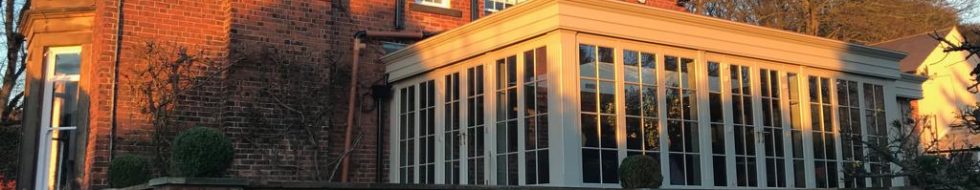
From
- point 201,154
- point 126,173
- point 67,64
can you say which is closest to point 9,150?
point 67,64

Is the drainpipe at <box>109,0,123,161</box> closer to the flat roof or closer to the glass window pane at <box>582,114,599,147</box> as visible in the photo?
the flat roof

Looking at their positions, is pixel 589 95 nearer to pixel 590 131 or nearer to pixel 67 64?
pixel 590 131

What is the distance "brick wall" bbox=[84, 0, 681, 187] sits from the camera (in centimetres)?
1002

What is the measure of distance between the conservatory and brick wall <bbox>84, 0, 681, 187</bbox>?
0.86m

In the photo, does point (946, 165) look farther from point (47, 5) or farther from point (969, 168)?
point (47, 5)

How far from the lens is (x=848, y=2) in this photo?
A: 22469 mm

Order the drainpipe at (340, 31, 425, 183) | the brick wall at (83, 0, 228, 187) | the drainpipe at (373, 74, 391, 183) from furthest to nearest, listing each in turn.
A: the drainpipe at (373, 74, 391, 183)
the drainpipe at (340, 31, 425, 183)
the brick wall at (83, 0, 228, 187)

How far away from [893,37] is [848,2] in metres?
3.87

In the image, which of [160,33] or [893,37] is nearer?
[160,33]

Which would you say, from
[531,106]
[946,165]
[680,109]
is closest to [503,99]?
[531,106]

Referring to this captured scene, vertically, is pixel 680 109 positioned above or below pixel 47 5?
below

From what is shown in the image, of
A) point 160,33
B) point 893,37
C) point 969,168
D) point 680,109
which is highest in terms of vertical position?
point 893,37

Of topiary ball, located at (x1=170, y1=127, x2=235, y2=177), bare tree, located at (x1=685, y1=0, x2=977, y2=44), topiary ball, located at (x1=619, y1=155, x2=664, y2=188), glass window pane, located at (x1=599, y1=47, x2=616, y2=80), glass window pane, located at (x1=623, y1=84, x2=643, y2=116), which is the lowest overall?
topiary ball, located at (x1=619, y1=155, x2=664, y2=188)

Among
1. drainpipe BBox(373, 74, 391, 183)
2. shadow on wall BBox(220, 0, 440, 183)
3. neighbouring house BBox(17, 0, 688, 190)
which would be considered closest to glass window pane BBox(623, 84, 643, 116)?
neighbouring house BBox(17, 0, 688, 190)
